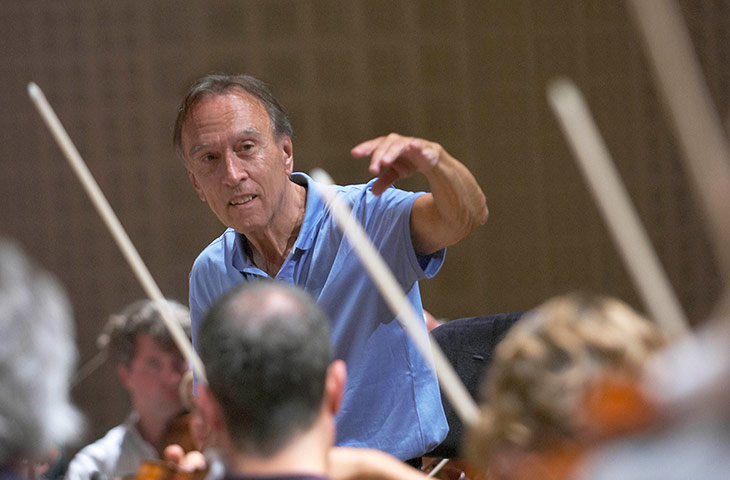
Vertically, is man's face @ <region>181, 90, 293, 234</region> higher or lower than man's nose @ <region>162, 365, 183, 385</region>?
higher

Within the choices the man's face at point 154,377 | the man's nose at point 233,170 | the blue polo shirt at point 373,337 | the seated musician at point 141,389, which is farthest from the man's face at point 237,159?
the man's face at point 154,377

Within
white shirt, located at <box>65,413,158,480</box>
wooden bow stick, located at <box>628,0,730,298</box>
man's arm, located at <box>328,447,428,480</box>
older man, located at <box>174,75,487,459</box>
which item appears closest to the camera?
wooden bow stick, located at <box>628,0,730,298</box>

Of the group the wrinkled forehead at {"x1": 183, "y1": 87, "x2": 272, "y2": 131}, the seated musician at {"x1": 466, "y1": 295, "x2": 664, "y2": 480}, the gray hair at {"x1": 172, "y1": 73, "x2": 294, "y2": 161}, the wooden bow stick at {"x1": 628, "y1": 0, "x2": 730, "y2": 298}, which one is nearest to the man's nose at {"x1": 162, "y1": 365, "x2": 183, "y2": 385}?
the gray hair at {"x1": 172, "y1": 73, "x2": 294, "y2": 161}

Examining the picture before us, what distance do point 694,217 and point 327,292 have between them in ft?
9.98

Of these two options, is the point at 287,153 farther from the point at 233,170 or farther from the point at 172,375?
the point at 172,375

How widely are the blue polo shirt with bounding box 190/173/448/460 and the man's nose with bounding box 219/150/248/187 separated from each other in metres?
0.19

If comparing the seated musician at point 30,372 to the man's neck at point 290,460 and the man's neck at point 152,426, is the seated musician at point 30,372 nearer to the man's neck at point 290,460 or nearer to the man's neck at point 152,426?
the man's neck at point 290,460

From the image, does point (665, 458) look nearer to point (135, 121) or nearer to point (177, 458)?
point (177, 458)

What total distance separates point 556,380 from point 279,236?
1364 mm

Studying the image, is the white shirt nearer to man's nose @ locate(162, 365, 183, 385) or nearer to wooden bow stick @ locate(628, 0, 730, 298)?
man's nose @ locate(162, 365, 183, 385)

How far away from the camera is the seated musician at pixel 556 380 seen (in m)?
0.84

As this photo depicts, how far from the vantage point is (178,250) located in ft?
15.1

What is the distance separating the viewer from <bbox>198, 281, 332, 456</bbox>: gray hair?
3.52 ft

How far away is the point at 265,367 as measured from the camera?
1.08 metres
